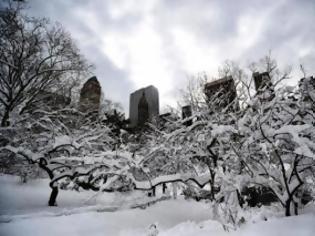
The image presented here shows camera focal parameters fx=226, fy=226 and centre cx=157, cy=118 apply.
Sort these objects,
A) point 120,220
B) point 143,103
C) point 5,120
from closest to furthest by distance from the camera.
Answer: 1. point 120,220
2. point 5,120
3. point 143,103

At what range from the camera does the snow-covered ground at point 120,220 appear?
3.96 metres

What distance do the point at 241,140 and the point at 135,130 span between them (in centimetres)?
1316

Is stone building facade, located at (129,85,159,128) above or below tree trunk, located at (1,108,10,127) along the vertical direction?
above

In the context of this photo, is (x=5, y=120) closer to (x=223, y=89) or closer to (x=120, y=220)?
(x=120, y=220)

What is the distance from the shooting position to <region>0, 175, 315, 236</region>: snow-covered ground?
13.0 feet

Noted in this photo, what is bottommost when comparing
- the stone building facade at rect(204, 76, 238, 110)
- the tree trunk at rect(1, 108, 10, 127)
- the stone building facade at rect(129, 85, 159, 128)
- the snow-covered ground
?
the snow-covered ground

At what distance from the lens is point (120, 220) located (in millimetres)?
6086

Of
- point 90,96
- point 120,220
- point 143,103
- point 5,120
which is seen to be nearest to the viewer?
point 120,220

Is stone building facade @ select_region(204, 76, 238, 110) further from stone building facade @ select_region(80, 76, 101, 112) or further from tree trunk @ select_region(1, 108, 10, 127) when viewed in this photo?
tree trunk @ select_region(1, 108, 10, 127)

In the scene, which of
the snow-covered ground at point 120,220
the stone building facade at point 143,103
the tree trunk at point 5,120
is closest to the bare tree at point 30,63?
the tree trunk at point 5,120

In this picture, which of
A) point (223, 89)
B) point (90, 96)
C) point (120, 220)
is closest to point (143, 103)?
point (90, 96)

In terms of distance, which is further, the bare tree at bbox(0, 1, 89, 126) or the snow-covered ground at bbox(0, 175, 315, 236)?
the bare tree at bbox(0, 1, 89, 126)

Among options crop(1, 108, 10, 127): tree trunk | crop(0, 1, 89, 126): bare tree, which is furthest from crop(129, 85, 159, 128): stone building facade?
crop(1, 108, 10, 127): tree trunk

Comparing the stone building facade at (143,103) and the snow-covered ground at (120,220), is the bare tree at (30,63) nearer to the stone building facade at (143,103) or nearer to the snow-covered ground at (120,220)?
the snow-covered ground at (120,220)
